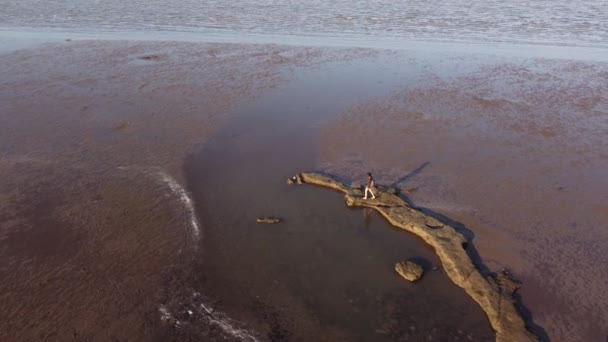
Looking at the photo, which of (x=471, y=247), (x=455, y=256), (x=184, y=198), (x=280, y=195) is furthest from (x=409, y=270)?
(x=184, y=198)

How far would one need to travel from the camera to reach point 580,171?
14.2m

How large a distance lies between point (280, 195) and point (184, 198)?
2.84 meters

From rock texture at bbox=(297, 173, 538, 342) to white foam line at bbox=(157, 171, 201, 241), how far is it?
138 inches

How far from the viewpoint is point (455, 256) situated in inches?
410

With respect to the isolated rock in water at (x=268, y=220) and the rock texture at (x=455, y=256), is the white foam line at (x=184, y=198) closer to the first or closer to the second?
the isolated rock in water at (x=268, y=220)

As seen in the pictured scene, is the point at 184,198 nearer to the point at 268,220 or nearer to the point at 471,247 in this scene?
the point at 268,220

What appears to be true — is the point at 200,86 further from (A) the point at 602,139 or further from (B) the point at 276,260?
(A) the point at 602,139

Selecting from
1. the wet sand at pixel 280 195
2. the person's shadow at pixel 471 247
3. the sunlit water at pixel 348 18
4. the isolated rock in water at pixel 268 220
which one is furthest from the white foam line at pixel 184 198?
the sunlit water at pixel 348 18

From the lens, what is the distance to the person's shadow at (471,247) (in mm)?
8696

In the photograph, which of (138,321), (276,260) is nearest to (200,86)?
(276,260)

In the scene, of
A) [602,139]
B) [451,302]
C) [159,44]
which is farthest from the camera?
[159,44]

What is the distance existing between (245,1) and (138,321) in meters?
39.8

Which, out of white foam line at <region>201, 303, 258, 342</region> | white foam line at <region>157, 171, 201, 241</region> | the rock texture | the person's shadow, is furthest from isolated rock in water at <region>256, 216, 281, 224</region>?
the person's shadow

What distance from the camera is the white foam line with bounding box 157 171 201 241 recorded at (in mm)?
11491
